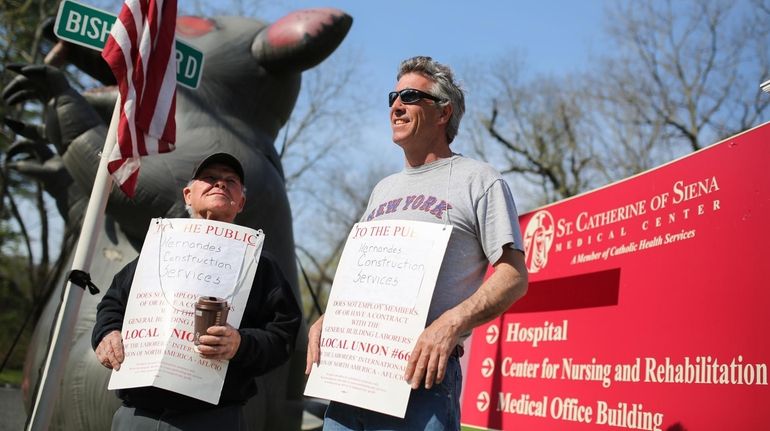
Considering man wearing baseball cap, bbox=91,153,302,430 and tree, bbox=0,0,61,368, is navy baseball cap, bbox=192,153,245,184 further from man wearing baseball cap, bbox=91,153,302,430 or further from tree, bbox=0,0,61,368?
tree, bbox=0,0,61,368

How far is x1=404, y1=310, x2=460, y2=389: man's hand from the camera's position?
1.69m

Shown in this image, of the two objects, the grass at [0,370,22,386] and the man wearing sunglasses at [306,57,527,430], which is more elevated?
the man wearing sunglasses at [306,57,527,430]

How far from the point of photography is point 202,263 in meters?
2.00

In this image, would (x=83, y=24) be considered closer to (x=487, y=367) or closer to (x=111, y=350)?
(x=111, y=350)

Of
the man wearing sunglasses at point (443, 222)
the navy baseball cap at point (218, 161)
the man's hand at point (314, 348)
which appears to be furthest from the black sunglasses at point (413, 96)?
the man's hand at point (314, 348)

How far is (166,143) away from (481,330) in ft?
5.68

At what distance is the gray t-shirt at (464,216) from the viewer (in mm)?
1837

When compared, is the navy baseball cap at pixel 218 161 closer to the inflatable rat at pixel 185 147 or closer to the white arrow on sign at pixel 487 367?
the inflatable rat at pixel 185 147

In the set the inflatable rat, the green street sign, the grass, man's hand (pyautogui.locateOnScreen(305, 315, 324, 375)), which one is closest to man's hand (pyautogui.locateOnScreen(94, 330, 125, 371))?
man's hand (pyautogui.locateOnScreen(305, 315, 324, 375))

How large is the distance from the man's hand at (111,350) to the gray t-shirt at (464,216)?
0.75 m

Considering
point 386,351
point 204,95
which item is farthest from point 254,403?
point 386,351

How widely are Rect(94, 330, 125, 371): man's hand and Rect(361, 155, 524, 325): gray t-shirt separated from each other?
75cm

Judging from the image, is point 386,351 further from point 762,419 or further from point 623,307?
point 623,307

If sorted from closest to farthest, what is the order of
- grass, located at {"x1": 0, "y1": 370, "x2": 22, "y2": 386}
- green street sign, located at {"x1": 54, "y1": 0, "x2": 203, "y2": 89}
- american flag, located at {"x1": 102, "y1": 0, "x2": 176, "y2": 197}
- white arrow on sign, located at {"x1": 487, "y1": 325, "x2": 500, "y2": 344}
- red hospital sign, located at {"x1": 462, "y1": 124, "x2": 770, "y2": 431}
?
red hospital sign, located at {"x1": 462, "y1": 124, "x2": 770, "y2": 431} < american flag, located at {"x1": 102, "y1": 0, "x2": 176, "y2": 197} < green street sign, located at {"x1": 54, "y1": 0, "x2": 203, "y2": 89} < white arrow on sign, located at {"x1": 487, "y1": 325, "x2": 500, "y2": 344} < grass, located at {"x1": 0, "y1": 370, "x2": 22, "y2": 386}
